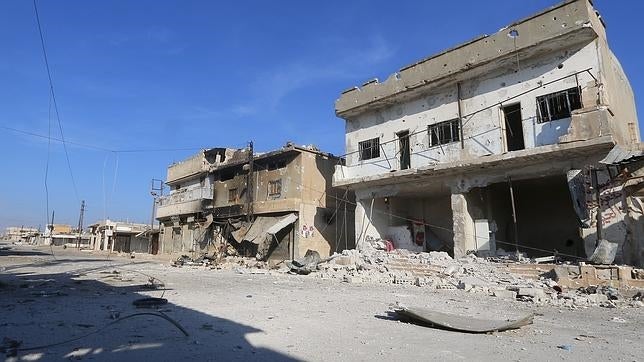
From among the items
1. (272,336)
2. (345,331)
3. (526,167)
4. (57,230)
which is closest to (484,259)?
(526,167)

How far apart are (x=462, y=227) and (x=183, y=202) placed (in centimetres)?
2506

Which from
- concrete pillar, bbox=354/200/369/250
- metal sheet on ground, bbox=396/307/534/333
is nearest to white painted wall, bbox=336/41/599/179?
concrete pillar, bbox=354/200/369/250

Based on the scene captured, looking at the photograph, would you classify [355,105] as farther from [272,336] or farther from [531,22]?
[272,336]

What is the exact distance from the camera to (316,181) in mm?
24609

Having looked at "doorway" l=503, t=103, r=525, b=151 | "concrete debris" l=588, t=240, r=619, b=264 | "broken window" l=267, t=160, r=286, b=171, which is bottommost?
"concrete debris" l=588, t=240, r=619, b=264

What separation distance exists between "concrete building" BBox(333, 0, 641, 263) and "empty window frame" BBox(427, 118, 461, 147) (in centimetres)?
5

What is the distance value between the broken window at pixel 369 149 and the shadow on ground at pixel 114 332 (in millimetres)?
14029

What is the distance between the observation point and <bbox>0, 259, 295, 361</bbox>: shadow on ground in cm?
408

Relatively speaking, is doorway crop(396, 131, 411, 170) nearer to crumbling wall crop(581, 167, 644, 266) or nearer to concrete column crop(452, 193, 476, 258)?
concrete column crop(452, 193, 476, 258)

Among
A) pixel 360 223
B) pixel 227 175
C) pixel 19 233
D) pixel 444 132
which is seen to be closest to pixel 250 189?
pixel 227 175

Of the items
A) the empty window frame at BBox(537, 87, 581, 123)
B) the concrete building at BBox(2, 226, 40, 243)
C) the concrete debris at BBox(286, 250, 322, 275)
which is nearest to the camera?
the empty window frame at BBox(537, 87, 581, 123)

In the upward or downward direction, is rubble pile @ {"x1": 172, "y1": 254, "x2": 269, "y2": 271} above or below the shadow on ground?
above

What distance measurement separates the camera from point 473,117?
16.1 m

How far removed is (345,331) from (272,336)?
1043mm
